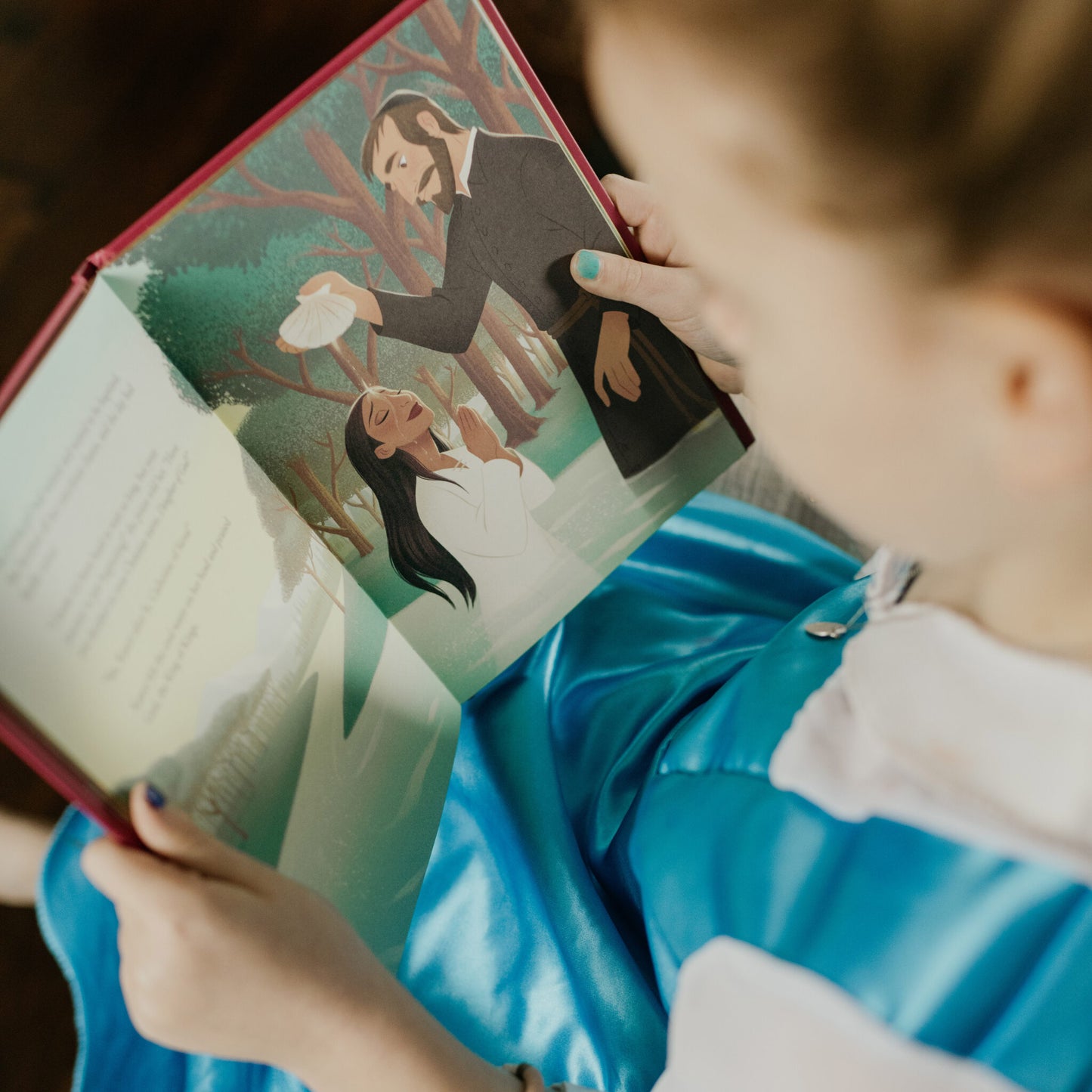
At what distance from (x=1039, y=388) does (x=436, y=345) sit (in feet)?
1.11

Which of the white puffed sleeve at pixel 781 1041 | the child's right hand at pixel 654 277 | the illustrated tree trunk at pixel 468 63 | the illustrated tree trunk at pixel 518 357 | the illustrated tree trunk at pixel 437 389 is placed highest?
the illustrated tree trunk at pixel 468 63

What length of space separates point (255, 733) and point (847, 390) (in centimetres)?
29

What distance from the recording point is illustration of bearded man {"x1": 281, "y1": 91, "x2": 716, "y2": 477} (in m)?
0.50

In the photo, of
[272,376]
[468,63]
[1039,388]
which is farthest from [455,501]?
[1039,388]

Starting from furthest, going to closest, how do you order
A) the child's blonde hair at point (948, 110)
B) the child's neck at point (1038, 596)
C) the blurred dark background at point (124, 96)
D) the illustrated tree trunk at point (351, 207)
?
the blurred dark background at point (124, 96) → the illustrated tree trunk at point (351, 207) → the child's neck at point (1038, 596) → the child's blonde hair at point (948, 110)

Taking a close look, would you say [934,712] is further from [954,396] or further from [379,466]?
[379,466]

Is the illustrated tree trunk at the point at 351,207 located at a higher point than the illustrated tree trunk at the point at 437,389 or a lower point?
higher

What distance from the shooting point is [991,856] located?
0.36m

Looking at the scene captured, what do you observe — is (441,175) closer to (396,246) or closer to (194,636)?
(396,246)

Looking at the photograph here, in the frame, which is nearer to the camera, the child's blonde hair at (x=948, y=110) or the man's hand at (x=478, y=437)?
the child's blonde hair at (x=948, y=110)

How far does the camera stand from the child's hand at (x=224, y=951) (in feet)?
1.15

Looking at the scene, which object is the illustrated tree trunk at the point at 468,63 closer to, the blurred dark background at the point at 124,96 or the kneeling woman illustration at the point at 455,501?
the kneeling woman illustration at the point at 455,501

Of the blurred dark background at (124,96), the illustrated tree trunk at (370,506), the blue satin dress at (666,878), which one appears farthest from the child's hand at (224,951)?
the blurred dark background at (124,96)

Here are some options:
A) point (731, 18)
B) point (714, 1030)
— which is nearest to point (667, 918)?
point (714, 1030)
